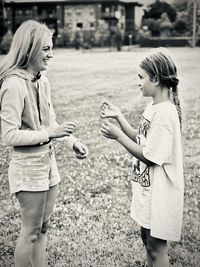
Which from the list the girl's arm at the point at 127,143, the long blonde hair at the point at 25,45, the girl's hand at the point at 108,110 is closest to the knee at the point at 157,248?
the girl's arm at the point at 127,143

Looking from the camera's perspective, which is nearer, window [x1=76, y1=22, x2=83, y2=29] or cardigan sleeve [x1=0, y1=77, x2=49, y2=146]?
cardigan sleeve [x1=0, y1=77, x2=49, y2=146]

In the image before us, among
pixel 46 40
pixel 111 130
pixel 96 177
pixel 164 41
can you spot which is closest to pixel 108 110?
pixel 111 130

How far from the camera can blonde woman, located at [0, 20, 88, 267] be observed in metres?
2.38

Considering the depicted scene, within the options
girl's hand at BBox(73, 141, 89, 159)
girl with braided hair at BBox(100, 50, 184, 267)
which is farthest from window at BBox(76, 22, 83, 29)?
girl with braided hair at BBox(100, 50, 184, 267)

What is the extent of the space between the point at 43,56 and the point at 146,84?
1.99 feet

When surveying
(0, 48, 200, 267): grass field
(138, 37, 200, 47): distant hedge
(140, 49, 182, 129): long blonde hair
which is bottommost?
(0, 48, 200, 267): grass field

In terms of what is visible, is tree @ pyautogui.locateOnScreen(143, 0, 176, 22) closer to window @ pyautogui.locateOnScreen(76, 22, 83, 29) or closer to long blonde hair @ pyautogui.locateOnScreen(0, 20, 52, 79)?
window @ pyautogui.locateOnScreen(76, 22, 83, 29)

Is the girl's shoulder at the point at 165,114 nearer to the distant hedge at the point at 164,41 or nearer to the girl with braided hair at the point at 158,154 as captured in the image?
the girl with braided hair at the point at 158,154

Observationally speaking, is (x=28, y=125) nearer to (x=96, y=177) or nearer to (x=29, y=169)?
(x=29, y=169)

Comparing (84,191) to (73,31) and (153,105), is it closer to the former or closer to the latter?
(153,105)

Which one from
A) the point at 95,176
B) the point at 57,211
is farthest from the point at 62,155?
the point at 57,211

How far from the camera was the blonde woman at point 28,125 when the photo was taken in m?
2.38

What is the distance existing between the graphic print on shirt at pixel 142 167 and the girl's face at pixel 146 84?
0.51 ft

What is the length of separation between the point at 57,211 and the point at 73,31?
48.6 meters
